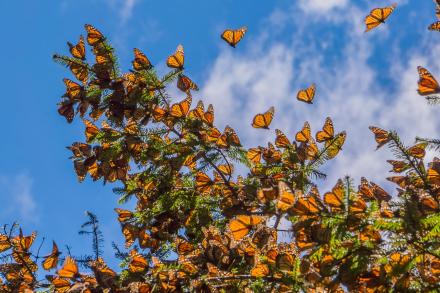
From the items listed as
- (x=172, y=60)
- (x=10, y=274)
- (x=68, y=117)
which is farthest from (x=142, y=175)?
(x=10, y=274)

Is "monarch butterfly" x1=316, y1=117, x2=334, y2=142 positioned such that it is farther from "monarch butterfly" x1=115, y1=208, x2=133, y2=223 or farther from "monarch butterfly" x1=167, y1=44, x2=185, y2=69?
"monarch butterfly" x1=115, y1=208, x2=133, y2=223

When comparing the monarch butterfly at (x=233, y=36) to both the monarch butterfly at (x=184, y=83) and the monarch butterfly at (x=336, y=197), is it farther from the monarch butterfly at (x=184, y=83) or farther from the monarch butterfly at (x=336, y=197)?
the monarch butterfly at (x=336, y=197)

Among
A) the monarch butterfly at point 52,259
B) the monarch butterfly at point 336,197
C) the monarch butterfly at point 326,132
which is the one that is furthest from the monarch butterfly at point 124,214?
the monarch butterfly at point 336,197

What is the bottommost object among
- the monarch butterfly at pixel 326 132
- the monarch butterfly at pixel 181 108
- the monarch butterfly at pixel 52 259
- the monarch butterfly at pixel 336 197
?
the monarch butterfly at pixel 336 197

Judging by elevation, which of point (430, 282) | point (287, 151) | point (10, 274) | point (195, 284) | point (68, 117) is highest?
point (68, 117)

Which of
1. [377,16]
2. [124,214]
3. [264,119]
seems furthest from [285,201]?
[124,214]

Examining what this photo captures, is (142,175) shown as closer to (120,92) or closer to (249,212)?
(120,92)
